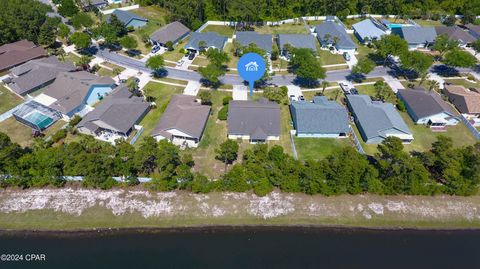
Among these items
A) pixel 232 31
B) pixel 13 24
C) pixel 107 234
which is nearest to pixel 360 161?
pixel 107 234

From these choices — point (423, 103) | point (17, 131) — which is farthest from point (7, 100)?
point (423, 103)

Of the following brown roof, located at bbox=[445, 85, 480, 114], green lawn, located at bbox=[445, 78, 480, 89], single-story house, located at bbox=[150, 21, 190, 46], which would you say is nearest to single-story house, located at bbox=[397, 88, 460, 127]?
brown roof, located at bbox=[445, 85, 480, 114]

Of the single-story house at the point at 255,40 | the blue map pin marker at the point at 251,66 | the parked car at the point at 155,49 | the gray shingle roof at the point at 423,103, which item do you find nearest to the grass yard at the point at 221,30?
the single-story house at the point at 255,40

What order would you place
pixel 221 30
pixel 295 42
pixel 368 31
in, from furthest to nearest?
pixel 221 30, pixel 368 31, pixel 295 42

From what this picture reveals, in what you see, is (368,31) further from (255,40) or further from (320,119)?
(320,119)

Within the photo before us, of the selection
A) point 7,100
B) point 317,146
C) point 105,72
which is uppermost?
point 105,72

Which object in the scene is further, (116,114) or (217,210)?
(116,114)

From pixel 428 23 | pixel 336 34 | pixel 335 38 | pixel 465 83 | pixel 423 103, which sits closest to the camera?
pixel 423 103

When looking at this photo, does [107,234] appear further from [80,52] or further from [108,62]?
[80,52]

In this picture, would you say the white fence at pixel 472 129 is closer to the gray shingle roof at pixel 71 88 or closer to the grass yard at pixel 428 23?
the grass yard at pixel 428 23
